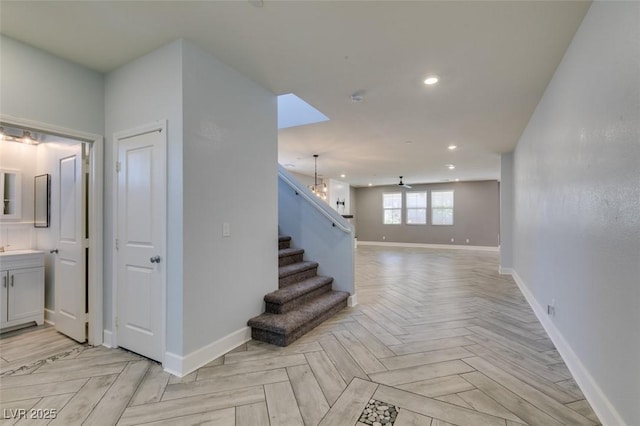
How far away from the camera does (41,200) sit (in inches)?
135

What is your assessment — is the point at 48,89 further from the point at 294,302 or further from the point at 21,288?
the point at 294,302

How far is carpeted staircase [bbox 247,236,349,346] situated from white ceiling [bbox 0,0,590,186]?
2103 millimetres

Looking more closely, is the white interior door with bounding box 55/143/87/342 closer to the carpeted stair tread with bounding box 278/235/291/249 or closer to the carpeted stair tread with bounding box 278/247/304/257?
the carpeted stair tread with bounding box 278/247/304/257

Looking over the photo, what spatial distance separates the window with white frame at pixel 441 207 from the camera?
1125 centimetres

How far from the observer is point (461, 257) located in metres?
8.63

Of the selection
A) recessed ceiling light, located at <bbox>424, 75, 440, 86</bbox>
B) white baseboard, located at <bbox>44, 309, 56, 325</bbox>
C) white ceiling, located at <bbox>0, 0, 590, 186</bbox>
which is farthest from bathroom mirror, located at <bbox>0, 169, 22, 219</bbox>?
recessed ceiling light, located at <bbox>424, 75, 440, 86</bbox>

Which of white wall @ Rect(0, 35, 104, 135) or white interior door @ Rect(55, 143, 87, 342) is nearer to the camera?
white wall @ Rect(0, 35, 104, 135)

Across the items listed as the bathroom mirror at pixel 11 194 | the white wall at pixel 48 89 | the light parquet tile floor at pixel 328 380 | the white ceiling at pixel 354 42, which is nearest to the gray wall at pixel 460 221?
the white ceiling at pixel 354 42

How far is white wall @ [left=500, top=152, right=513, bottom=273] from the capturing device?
5.99 metres

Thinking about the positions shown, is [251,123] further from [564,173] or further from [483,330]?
[483,330]

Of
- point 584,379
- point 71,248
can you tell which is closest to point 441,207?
point 584,379

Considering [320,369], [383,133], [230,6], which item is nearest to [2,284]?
[320,369]

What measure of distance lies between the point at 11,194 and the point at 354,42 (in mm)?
4272

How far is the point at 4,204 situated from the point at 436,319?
531 cm
